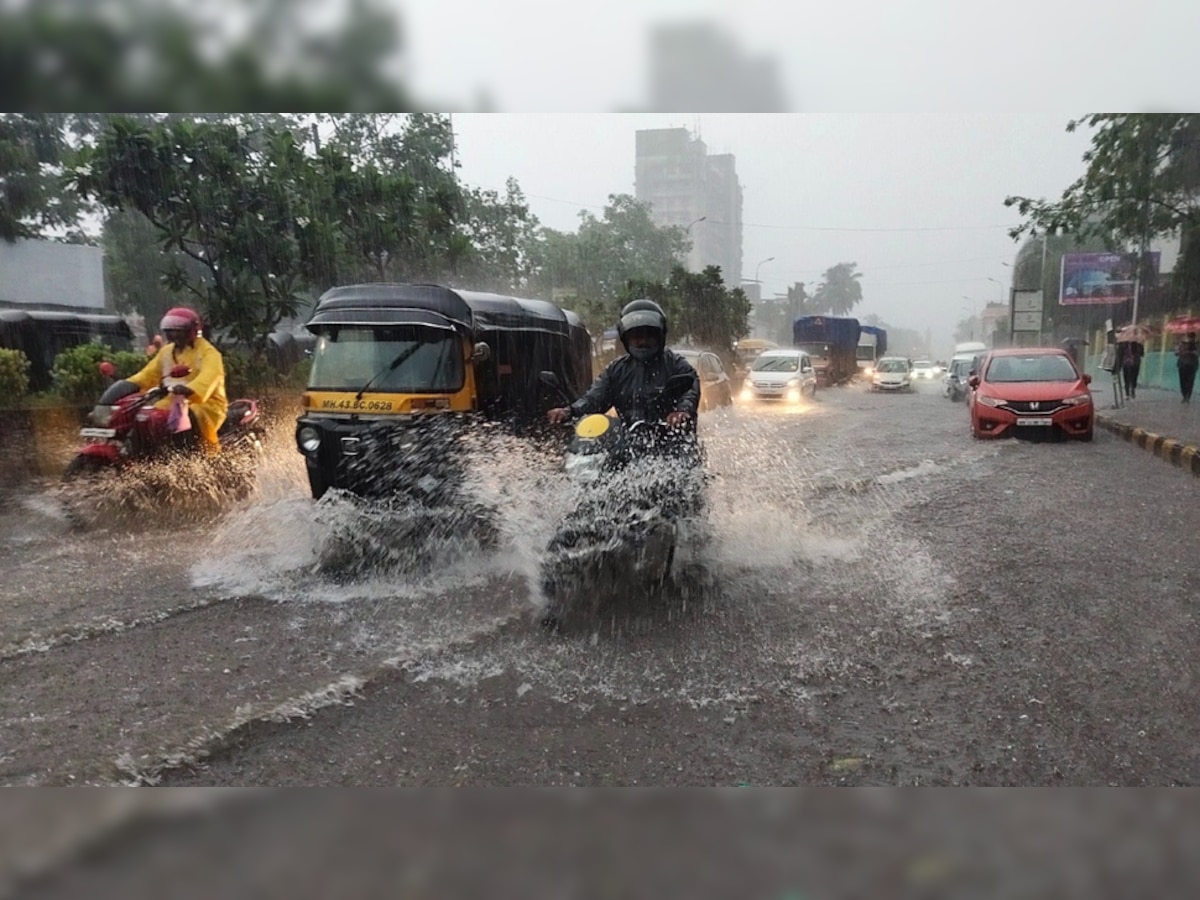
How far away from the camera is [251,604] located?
12.2 ft

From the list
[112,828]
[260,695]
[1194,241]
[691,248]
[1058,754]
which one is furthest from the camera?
[691,248]

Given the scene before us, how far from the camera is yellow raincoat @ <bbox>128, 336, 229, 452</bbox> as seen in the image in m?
3.82

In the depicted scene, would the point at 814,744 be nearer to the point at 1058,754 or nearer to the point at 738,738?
the point at 738,738

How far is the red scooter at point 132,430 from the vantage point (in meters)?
3.96

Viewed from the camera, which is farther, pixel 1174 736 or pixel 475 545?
pixel 475 545

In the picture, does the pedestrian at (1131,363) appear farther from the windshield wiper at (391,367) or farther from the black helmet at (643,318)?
Answer: the windshield wiper at (391,367)

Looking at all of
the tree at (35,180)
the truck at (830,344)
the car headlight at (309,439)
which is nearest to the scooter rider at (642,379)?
the truck at (830,344)

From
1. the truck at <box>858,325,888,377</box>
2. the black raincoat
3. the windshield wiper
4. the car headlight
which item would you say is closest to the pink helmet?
the car headlight

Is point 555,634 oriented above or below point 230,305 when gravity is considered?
below

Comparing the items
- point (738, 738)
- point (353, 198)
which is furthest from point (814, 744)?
point (353, 198)

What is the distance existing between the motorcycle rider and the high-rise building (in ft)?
6.46

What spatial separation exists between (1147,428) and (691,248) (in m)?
1.91

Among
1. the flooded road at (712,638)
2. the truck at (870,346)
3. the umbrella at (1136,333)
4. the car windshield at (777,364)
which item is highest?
the umbrella at (1136,333)

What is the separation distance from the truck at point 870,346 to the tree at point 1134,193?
1.91ft
